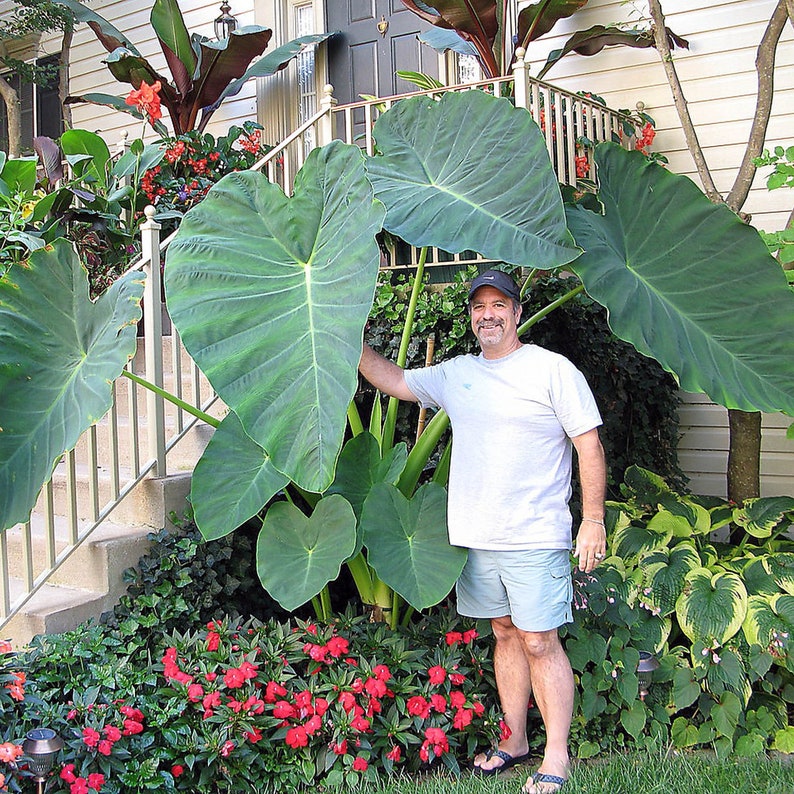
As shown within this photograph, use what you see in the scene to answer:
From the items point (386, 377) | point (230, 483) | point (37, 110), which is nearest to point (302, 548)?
point (230, 483)

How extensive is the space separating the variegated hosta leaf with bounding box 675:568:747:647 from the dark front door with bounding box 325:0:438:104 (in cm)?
395

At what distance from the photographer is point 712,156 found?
191 inches

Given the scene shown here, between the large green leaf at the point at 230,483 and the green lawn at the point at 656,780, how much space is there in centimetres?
92

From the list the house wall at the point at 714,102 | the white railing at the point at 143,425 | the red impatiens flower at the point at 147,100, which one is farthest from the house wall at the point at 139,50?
the house wall at the point at 714,102

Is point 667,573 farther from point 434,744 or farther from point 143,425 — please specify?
point 143,425

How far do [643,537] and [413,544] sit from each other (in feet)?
3.36

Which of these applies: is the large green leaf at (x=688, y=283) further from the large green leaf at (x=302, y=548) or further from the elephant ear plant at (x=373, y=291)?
the large green leaf at (x=302, y=548)

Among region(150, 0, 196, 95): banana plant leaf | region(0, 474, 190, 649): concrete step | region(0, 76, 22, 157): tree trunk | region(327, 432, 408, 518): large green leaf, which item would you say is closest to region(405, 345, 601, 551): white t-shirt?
region(327, 432, 408, 518): large green leaf

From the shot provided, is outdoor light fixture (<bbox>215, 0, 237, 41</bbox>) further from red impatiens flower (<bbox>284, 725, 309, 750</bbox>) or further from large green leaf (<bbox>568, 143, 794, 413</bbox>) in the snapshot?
red impatiens flower (<bbox>284, 725, 309, 750</bbox>)

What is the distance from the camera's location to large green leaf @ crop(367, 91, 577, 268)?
2.53 metres

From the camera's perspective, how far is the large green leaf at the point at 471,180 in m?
2.53

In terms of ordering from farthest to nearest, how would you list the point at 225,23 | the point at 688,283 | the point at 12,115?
the point at 12,115, the point at 225,23, the point at 688,283

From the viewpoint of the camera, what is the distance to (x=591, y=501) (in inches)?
103

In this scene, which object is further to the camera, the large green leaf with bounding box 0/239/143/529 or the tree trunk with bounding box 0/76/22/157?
the tree trunk with bounding box 0/76/22/157
